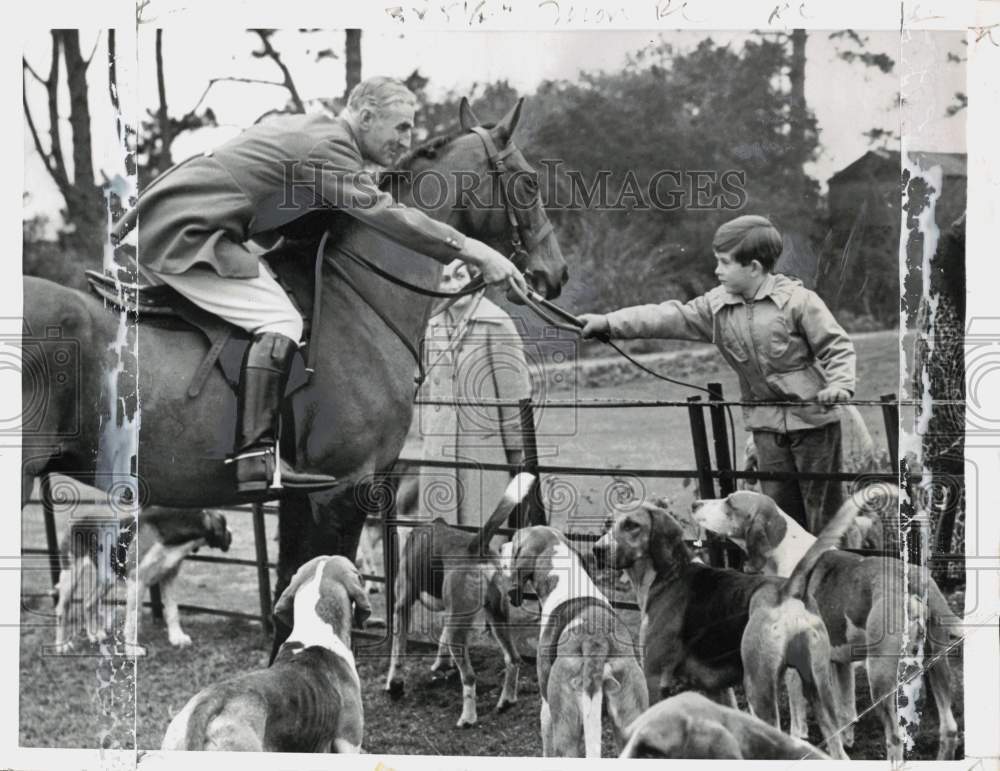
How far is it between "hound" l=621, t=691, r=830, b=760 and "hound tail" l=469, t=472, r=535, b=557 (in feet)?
3.16

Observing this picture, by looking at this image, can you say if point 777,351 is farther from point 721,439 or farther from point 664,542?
point 664,542

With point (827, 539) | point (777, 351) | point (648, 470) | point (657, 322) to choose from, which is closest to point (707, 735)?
point (827, 539)

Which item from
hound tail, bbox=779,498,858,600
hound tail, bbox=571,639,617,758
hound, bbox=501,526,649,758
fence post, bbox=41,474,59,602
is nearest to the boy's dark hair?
hound tail, bbox=779,498,858,600

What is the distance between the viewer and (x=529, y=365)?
209 inches

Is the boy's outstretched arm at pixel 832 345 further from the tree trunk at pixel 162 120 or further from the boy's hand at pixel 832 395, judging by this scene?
the tree trunk at pixel 162 120

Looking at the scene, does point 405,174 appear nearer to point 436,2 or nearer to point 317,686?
point 436,2

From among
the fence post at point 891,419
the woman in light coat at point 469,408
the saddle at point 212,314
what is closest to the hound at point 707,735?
the woman in light coat at point 469,408

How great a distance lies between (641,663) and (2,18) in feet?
12.5

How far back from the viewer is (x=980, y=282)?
520 centimetres

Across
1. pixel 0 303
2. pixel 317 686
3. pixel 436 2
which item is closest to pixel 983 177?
pixel 436 2

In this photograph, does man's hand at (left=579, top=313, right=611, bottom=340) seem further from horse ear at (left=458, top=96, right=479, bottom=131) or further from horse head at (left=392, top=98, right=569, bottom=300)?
horse ear at (left=458, top=96, right=479, bottom=131)

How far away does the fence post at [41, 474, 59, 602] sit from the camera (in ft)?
17.7

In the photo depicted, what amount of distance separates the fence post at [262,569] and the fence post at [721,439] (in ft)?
6.31

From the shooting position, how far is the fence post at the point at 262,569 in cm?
536
